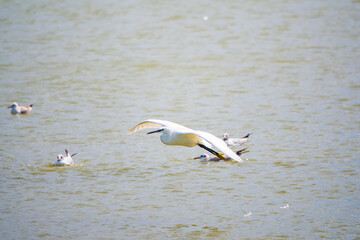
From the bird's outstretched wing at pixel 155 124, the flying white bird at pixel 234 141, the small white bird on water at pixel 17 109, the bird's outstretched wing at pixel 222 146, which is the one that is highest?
the small white bird on water at pixel 17 109

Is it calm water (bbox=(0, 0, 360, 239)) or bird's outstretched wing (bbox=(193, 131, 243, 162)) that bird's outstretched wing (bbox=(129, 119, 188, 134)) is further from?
bird's outstretched wing (bbox=(193, 131, 243, 162))

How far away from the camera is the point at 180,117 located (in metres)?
14.2

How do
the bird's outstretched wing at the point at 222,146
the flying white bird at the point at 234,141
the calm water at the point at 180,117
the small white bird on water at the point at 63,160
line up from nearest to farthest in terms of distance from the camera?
the bird's outstretched wing at the point at 222,146 → the calm water at the point at 180,117 → the small white bird on water at the point at 63,160 → the flying white bird at the point at 234,141

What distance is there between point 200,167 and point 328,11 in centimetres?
1678

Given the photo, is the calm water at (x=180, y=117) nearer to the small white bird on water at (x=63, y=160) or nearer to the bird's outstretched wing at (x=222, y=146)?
the small white bird on water at (x=63, y=160)

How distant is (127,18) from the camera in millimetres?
26250

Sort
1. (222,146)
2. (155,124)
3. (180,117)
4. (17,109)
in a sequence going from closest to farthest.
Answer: (222,146)
(155,124)
(17,109)
(180,117)

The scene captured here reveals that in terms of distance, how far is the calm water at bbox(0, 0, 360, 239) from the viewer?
840cm

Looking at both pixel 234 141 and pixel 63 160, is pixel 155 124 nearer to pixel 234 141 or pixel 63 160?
pixel 63 160

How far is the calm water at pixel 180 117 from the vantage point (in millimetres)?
8398

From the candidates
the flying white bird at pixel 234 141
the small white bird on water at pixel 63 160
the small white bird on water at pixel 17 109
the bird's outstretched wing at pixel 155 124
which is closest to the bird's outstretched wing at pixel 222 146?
the bird's outstretched wing at pixel 155 124

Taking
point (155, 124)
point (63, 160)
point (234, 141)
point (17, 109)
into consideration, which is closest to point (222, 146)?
point (155, 124)

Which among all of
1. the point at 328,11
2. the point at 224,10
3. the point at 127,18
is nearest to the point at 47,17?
the point at 127,18

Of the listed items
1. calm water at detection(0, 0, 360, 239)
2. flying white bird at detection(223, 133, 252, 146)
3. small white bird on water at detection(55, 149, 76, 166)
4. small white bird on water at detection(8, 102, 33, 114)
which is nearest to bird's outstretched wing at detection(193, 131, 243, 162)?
calm water at detection(0, 0, 360, 239)
